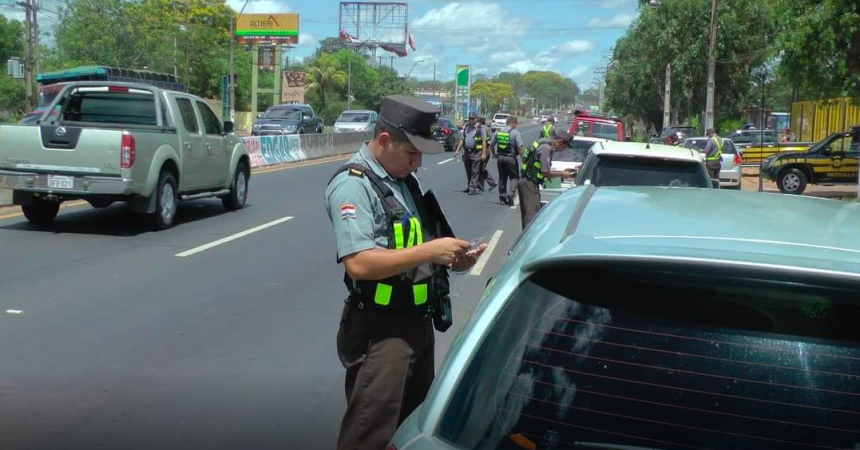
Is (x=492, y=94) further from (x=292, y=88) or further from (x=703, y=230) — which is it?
Result: (x=703, y=230)

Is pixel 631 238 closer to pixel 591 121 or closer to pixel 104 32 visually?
pixel 591 121

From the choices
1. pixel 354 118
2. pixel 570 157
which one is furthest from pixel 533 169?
pixel 354 118

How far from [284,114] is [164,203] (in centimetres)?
2608

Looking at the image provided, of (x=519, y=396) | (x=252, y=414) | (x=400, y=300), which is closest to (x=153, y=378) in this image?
(x=252, y=414)

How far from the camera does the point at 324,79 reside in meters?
84.7

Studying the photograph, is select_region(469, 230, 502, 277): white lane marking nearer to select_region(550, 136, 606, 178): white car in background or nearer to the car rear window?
select_region(550, 136, 606, 178): white car in background

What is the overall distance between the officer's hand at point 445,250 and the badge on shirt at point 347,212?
0.32 meters

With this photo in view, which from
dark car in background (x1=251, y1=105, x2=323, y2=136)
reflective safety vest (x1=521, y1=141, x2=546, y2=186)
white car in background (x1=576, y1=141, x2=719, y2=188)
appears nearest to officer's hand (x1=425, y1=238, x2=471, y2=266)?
white car in background (x1=576, y1=141, x2=719, y2=188)

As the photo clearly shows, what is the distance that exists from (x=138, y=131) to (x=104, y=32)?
153 feet

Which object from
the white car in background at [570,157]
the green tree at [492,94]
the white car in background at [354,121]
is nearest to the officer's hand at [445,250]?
the white car in background at [570,157]

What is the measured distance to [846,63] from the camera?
73.0ft

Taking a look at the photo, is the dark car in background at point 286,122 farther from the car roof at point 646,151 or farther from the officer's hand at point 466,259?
the officer's hand at point 466,259

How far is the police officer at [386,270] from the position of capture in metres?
3.34

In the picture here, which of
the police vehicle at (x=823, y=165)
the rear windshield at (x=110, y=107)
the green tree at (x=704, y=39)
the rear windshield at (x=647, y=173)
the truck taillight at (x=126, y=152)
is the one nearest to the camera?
the rear windshield at (x=647, y=173)
